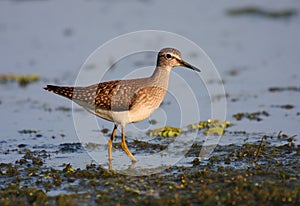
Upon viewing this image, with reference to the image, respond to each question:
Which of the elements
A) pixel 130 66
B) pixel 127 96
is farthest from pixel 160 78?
pixel 130 66

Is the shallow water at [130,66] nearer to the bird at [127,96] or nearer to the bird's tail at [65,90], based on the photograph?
the bird at [127,96]

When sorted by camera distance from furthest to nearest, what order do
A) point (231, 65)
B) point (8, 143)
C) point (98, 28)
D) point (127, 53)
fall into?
1. point (98, 28)
2. point (127, 53)
3. point (231, 65)
4. point (8, 143)

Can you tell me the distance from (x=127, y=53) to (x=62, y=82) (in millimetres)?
3369

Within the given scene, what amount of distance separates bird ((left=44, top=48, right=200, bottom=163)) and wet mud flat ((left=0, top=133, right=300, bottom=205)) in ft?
3.02

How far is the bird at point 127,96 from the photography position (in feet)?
33.8

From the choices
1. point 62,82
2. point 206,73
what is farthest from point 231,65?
point 62,82

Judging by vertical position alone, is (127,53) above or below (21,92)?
above

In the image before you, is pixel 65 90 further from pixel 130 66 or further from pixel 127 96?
pixel 130 66

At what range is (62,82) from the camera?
16.1m

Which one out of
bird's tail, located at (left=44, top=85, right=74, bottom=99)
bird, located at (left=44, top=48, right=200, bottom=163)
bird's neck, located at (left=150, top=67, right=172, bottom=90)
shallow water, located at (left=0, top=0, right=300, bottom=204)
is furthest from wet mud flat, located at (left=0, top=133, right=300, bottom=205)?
bird's neck, located at (left=150, top=67, right=172, bottom=90)

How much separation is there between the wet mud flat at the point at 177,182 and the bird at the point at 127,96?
0.92m

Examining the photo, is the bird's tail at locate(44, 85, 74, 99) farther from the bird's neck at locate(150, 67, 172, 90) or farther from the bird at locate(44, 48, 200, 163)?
the bird's neck at locate(150, 67, 172, 90)

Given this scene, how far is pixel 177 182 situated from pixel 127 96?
75.2 inches

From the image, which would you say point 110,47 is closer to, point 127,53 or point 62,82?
point 127,53
